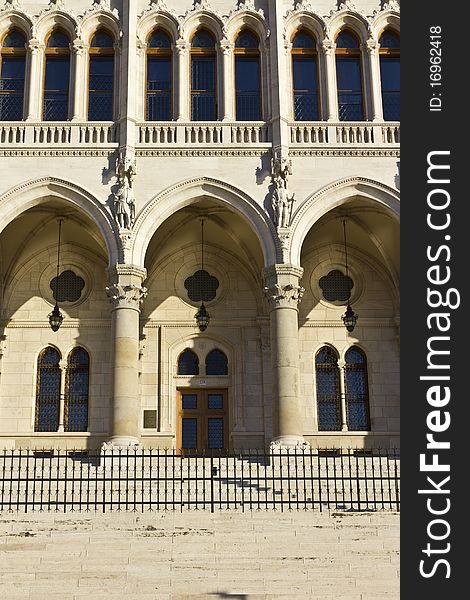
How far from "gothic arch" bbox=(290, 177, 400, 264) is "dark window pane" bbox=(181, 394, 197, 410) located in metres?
6.20

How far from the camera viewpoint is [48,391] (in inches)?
1137

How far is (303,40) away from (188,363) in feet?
34.3

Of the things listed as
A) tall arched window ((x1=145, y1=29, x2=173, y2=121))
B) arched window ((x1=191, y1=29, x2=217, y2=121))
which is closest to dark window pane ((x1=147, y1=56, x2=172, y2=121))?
tall arched window ((x1=145, y1=29, x2=173, y2=121))

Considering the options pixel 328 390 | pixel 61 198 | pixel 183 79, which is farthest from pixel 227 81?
pixel 328 390

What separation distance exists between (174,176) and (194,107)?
2.74 m

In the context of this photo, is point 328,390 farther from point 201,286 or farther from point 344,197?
point 344,197

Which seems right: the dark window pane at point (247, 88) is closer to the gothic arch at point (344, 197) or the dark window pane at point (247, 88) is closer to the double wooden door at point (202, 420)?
the gothic arch at point (344, 197)

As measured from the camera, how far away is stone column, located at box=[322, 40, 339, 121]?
27.7 m

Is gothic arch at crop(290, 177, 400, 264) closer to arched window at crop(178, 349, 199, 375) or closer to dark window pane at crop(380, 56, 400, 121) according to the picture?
dark window pane at crop(380, 56, 400, 121)

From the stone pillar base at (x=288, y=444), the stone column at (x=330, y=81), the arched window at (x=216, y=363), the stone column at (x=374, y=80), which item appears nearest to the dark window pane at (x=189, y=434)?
the arched window at (x=216, y=363)

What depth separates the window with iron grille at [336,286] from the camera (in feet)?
98.9

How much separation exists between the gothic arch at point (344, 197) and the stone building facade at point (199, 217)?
0.15 feet

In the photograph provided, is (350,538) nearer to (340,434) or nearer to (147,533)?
(147,533)

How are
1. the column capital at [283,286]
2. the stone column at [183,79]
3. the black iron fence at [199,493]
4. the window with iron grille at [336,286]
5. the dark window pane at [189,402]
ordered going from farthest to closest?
the window with iron grille at [336,286] < the dark window pane at [189,402] < the stone column at [183,79] < the column capital at [283,286] < the black iron fence at [199,493]
